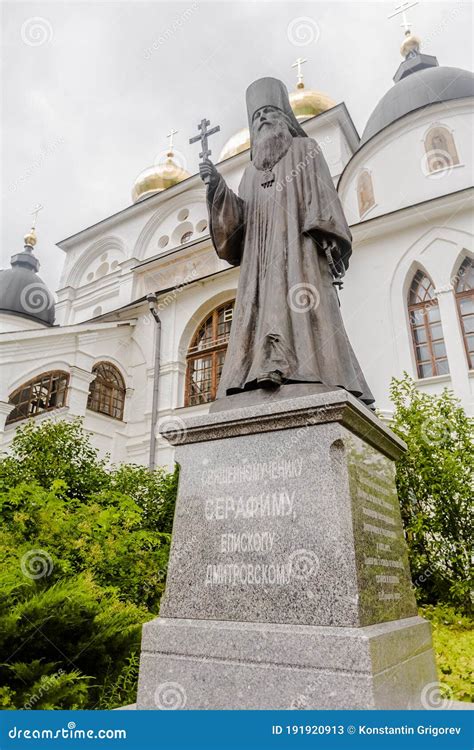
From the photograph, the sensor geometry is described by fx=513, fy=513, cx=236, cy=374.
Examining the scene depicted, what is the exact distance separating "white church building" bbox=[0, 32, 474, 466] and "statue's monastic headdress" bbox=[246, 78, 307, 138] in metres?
7.47

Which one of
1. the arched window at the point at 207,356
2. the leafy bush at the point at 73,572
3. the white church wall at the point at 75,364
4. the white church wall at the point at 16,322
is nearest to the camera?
the leafy bush at the point at 73,572

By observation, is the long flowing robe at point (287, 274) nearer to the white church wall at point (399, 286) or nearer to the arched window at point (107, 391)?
the white church wall at point (399, 286)

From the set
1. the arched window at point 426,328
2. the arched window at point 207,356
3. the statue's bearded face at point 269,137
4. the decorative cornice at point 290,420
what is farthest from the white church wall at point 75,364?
the decorative cornice at point 290,420

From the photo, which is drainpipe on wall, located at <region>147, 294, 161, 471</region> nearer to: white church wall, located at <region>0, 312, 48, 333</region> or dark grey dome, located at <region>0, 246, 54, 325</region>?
→ white church wall, located at <region>0, 312, 48, 333</region>

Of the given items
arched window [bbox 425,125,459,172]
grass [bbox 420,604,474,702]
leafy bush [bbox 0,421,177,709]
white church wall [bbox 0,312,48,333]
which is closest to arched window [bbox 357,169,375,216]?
arched window [bbox 425,125,459,172]

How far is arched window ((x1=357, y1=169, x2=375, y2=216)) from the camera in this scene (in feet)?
48.3

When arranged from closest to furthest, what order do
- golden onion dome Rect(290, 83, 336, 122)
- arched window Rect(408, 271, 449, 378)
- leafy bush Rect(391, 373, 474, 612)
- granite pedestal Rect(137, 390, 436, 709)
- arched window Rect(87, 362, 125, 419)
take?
1. granite pedestal Rect(137, 390, 436, 709)
2. leafy bush Rect(391, 373, 474, 612)
3. arched window Rect(408, 271, 449, 378)
4. arched window Rect(87, 362, 125, 419)
5. golden onion dome Rect(290, 83, 336, 122)

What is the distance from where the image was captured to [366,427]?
10.3 feet

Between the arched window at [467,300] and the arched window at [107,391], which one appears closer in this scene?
the arched window at [467,300]

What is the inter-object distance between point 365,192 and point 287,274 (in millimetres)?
12477

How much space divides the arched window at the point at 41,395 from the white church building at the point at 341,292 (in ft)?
0.21

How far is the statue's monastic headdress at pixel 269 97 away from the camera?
4477 mm
